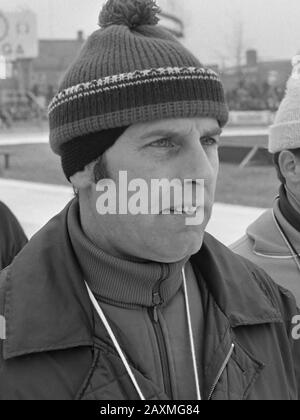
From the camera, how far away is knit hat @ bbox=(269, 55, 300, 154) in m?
2.62

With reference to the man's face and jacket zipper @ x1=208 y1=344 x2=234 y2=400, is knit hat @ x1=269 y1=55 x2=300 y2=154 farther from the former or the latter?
jacket zipper @ x1=208 y1=344 x2=234 y2=400

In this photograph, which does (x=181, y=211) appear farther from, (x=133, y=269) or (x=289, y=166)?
(x=289, y=166)

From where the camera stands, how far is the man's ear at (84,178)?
1620 millimetres

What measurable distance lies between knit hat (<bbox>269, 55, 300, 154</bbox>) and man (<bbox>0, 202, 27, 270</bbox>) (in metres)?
1.26

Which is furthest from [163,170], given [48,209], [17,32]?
[17,32]

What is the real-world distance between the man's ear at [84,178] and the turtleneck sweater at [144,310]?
0.48 ft

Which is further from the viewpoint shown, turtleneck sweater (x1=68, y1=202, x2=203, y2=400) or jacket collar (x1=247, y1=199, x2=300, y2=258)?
jacket collar (x1=247, y1=199, x2=300, y2=258)

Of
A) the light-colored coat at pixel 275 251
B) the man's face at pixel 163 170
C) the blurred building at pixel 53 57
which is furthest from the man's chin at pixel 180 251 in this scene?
the blurred building at pixel 53 57

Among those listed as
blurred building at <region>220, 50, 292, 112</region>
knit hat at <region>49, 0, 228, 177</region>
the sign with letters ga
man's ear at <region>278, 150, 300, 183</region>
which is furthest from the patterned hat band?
the sign with letters ga

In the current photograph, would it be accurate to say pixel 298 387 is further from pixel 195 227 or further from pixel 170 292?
pixel 195 227

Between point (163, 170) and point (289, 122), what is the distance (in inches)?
51.9

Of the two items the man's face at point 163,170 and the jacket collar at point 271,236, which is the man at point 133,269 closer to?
the man's face at point 163,170

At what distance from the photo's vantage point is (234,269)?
1.74 m
